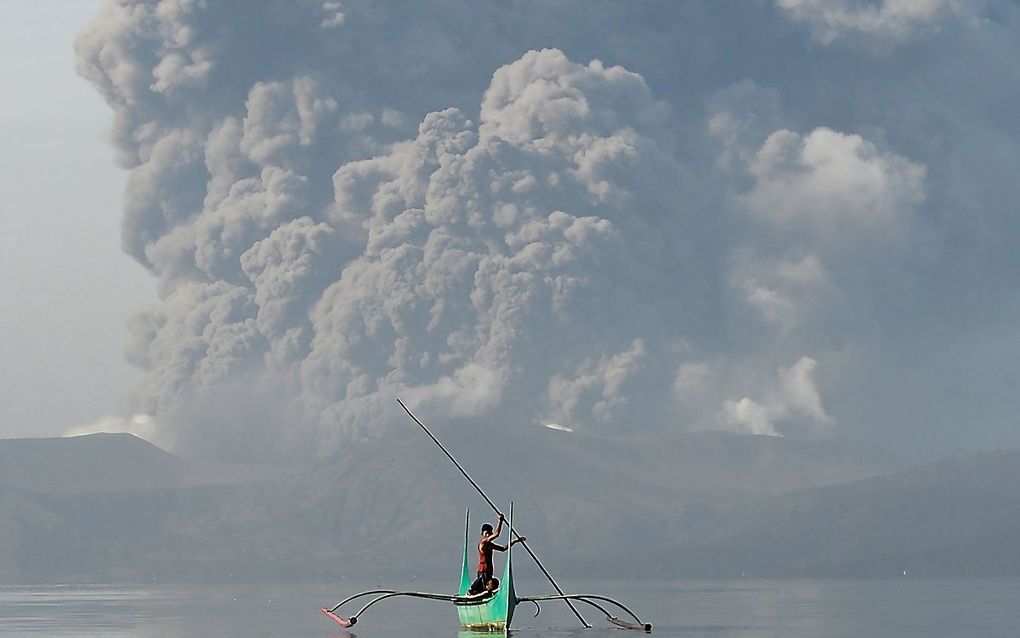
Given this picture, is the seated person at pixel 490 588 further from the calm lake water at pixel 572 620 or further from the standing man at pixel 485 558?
the calm lake water at pixel 572 620

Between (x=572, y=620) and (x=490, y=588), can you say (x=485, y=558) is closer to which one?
(x=490, y=588)

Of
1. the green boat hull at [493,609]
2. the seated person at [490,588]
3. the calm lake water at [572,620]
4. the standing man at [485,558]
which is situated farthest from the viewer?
the calm lake water at [572,620]

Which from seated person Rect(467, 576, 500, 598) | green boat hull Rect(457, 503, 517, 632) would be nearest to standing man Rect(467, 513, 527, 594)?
seated person Rect(467, 576, 500, 598)

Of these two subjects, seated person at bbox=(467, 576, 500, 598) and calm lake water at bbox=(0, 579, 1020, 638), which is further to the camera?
calm lake water at bbox=(0, 579, 1020, 638)

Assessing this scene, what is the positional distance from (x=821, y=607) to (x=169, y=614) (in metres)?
35.2

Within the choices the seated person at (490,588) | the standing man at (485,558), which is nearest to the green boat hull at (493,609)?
the seated person at (490,588)

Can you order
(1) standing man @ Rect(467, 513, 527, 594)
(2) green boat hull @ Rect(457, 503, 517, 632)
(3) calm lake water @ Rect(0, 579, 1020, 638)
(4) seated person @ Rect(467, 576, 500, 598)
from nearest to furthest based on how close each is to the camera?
(2) green boat hull @ Rect(457, 503, 517, 632) → (1) standing man @ Rect(467, 513, 527, 594) → (4) seated person @ Rect(467, 576, 500, 598) → (3) calm lake water @ Rect(0, 579, 1020, 638)

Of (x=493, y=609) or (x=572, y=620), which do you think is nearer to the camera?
(x=493, y=609)

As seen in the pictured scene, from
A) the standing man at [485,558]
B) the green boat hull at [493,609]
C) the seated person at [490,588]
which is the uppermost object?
the standing man at [485,558]

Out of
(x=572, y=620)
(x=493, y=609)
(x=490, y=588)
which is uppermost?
(x=572, y=620)

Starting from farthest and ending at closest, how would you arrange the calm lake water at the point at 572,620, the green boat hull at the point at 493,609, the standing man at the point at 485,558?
the calm lake water at the point at 572,620 → the standing man at the point at 485,558 → the green boat hull at the point at 493,609

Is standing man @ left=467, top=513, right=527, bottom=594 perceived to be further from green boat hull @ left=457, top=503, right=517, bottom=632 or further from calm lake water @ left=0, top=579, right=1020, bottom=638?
calm lake water @ left=0, top=579, right=1020, bottom=638

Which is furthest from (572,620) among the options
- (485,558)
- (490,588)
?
(485,558)

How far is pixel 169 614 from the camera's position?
9738 cm
